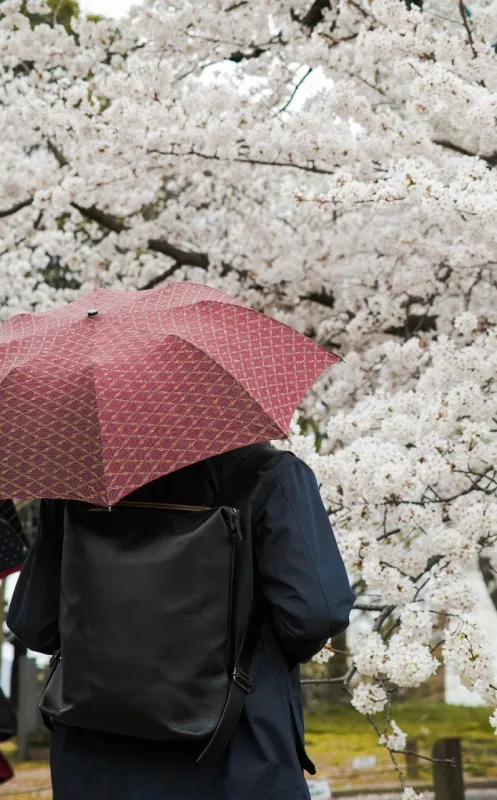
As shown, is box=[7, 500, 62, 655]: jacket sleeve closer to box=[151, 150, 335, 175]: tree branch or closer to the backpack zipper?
the backpack zipper

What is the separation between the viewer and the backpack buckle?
5.53 feet

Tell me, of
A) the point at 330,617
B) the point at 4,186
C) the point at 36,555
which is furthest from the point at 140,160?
the point at 330,617

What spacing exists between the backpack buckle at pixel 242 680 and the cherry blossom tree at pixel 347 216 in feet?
3.04

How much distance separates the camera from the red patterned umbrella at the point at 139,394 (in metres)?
1.74

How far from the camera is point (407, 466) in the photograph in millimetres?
3021

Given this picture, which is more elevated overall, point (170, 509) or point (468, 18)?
point (468, 18)

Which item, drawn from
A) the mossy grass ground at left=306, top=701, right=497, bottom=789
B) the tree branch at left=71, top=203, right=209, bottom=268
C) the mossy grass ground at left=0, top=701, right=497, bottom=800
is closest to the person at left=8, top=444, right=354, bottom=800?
the mossy grass ground at left=306, top=701, right=497, bottom=789

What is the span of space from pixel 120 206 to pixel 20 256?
1773mm

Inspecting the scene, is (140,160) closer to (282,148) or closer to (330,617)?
(282,148)

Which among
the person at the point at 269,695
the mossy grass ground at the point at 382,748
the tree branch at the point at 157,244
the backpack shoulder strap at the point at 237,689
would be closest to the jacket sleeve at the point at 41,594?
the person at the point at 269,695

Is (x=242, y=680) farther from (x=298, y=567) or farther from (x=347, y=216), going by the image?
(x=347, y=216)

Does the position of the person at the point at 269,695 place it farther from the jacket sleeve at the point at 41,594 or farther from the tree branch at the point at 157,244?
the tree branch at the point at 157,244

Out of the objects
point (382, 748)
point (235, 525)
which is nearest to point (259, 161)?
point (235, 525)

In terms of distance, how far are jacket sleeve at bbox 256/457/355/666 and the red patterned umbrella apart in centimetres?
13
